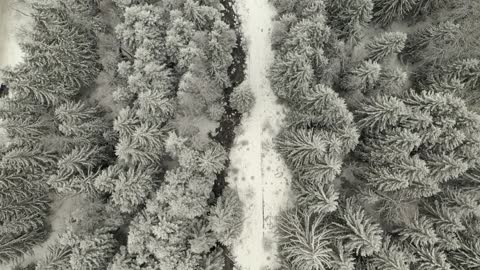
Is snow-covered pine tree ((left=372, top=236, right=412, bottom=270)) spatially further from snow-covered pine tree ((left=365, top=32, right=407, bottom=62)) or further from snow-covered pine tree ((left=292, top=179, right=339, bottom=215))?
snow-covered pine tree ((left=365, top=32, right=407, bottom=62))

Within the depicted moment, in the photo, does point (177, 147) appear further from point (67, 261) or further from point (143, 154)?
point (67, 261)

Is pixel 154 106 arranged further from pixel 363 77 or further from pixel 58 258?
pixel 363 77

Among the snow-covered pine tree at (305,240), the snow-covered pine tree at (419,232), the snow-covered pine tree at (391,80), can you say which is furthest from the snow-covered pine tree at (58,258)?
the snow-covered pine tree at (391,80)

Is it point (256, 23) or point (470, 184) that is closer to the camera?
point (470, 184)

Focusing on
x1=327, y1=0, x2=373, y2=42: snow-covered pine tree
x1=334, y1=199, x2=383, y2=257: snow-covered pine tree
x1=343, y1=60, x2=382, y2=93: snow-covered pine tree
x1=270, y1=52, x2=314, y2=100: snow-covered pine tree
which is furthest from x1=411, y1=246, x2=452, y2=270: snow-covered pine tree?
x1=327, y1=0, x2=373, y2=42: snow-covered pine tree

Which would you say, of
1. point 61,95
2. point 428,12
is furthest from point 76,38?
point 428,12

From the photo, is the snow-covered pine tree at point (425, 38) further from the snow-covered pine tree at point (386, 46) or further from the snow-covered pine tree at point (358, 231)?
the snow-covered pine tree at point (358, 231)

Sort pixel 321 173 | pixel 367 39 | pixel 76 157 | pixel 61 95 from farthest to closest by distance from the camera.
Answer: pixel 367 39
pixel 61 95
pixel 76 157
pixel 321 173

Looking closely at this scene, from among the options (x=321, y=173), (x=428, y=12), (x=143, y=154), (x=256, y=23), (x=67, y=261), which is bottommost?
(x=67, y=261)
